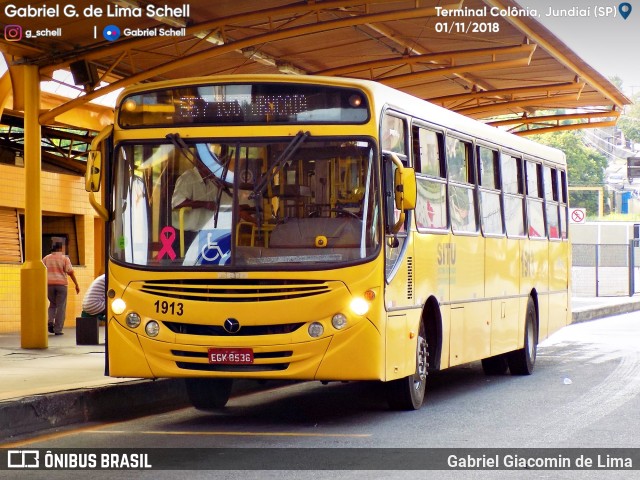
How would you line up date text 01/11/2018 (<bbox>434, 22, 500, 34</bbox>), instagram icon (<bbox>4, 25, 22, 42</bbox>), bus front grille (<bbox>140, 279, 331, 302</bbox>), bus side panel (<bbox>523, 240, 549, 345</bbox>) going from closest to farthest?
1. bus front grille (<bbox>140, 279, 331, 302</bbox>)
2. instagram icon (<bbox>4, 25, 22, 42</bbox>)
3. bus side panel (<bbox>523, 240, 549, 345</bbox>)
4. date text 01/11/2018 (<bbox>434, 22, 500, 34</bbox>)

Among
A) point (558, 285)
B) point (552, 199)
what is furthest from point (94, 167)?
point (558, 285)

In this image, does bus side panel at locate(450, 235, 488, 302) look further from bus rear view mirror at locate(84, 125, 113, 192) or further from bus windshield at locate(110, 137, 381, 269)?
bus rear view mirror at locate(84, 125, 113, 192)

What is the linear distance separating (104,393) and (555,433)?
423 centimetres

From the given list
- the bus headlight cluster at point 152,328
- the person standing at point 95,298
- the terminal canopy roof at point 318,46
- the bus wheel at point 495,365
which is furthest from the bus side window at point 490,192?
the person standing at point 95,298

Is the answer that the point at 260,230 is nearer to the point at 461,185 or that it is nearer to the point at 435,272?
the point at 435,272

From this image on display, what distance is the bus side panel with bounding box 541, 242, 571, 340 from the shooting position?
18.6 m

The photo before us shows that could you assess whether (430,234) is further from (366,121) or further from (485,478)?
(485,478)

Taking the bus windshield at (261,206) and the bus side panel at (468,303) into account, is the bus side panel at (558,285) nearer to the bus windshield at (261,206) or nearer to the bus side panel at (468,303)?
the bus side panel at (468,303)

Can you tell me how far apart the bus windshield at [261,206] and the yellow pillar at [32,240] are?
24.9 feet

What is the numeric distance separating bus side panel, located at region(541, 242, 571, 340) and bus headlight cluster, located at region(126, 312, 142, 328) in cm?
857

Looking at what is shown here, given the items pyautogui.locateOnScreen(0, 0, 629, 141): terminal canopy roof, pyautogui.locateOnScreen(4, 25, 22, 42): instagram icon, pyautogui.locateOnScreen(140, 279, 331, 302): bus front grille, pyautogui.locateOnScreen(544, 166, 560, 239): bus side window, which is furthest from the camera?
pyautogui.locateOnScreen(544, 166, 560, 239): bus side window

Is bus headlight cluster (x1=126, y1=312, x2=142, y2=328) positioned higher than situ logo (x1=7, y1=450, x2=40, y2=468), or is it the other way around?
bus headlight cluster (x1=126, y1=312, x2=142, y2=328)

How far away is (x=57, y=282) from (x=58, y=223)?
397cm

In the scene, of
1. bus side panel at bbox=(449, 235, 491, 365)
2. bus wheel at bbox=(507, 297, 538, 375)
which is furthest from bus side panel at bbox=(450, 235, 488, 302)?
bus wheel at bbox=(507, 297, 538, 375)
